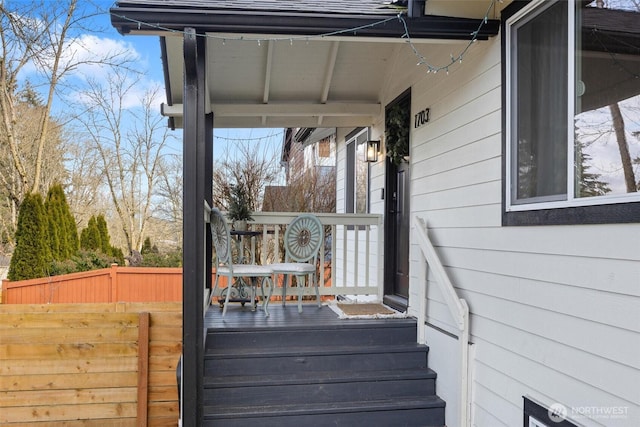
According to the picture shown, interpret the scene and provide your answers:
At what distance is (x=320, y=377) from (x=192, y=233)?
1.49m

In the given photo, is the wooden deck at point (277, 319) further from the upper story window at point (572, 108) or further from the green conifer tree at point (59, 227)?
the green conifer tree at point (59, 227)

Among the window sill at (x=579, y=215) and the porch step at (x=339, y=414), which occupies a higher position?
the window sill at (x=579, y=215)

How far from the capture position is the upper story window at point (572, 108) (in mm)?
2020

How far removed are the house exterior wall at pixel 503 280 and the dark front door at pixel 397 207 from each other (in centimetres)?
27

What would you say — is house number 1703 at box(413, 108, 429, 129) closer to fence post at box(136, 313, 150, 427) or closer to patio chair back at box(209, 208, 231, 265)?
patio chair back at box(209, 208, 231, 265)

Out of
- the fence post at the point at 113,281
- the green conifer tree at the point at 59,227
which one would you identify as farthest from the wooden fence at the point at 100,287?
the green conifer tree at the point at 59,227

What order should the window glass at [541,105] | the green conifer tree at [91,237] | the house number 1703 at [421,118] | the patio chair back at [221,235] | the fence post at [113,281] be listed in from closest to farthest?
the window glass at [541,105]
the house number 1703 at [421,118]
the patio chair back at [221,235]
the fence post at [113,281]
the green conifer tree at [91,237]

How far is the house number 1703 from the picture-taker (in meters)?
4.13

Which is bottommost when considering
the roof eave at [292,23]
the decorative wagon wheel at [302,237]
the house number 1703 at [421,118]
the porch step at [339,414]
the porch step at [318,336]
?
the porch step at [339,414]

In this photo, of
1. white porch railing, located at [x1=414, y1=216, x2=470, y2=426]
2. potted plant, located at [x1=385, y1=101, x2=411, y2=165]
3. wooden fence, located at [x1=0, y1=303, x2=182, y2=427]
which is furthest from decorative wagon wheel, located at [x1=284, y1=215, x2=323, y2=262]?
white porch railing, located at [x1=414, y1=216, x2=470, y2=426]

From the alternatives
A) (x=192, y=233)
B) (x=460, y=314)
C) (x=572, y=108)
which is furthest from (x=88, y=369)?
(x=572, y=108)

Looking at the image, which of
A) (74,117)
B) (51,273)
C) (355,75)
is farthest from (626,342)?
(74,117)

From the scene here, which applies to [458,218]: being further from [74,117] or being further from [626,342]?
[74,117]

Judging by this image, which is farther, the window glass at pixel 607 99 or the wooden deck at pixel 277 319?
the wooden deck at pixel 277 319
